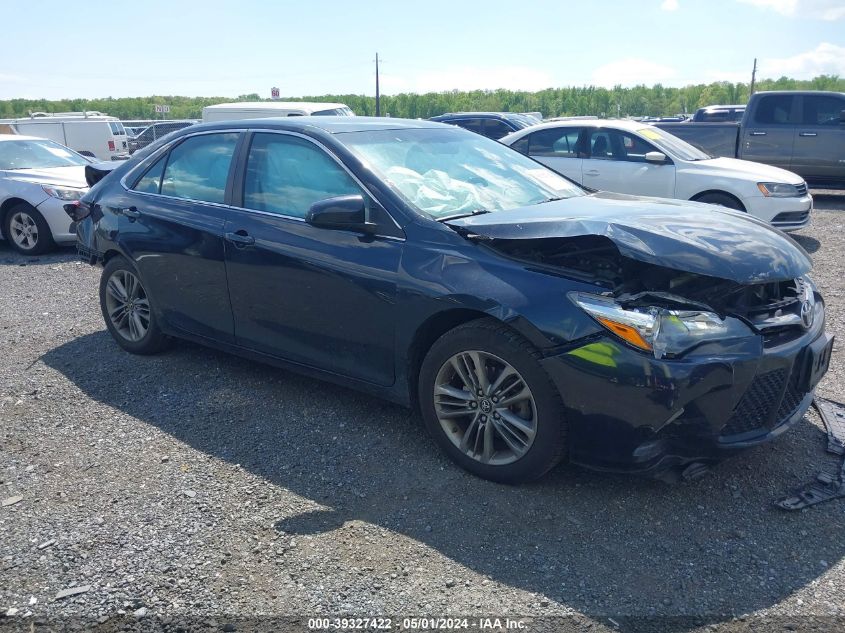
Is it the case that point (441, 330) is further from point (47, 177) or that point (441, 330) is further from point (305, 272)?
point (47, 177)

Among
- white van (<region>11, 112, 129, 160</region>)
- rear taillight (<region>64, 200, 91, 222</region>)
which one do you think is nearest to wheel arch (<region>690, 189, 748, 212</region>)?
rear taillight (<region>64, 200, 91, 222</region>)

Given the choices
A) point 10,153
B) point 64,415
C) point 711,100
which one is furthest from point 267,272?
point 711,100

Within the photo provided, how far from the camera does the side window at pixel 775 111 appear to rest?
13.5m

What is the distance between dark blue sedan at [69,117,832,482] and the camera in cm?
322

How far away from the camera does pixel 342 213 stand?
3.85m

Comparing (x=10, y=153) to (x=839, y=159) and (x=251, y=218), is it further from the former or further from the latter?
(x=839, y=159)

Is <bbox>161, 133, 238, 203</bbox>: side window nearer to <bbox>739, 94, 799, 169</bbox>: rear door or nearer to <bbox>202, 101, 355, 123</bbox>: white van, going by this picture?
<bbox>202, 101, 355, 123</bbox>: white van

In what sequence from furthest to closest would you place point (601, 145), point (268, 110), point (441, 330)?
point (268, 110), point (601, 145), point (441, 330)

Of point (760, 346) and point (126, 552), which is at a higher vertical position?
point (760, 346)

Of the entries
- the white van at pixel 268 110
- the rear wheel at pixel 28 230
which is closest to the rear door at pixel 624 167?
the white van at pixel 268 110

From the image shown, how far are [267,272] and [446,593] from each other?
7.23 ft

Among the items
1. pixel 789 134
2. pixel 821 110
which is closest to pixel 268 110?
pixel 789 134

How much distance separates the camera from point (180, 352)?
18.3ft

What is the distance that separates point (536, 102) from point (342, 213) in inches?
A: 2642
